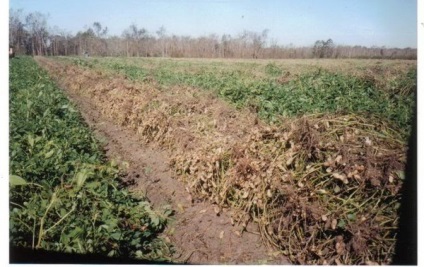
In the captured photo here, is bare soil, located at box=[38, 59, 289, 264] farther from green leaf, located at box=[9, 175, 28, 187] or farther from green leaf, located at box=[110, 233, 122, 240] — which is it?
green leaf, located at box=[9, 175, 28, 187]

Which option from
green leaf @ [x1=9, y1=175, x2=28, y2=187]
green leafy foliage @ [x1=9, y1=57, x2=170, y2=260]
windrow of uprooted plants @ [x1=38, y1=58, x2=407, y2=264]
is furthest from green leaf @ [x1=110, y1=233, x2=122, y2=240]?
windrow of uprooted plants @ [x1=38, y1=58, x2=407, y2=264]

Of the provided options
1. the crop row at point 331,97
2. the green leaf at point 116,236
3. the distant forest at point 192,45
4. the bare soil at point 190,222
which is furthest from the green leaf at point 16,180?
the distant forest at point 192,45

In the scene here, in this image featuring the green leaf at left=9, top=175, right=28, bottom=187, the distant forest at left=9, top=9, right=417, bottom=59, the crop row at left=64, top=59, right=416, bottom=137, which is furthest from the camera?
the distant forest at left=9, top=9, right=417, bottom=59

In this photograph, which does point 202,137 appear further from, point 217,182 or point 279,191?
point 279,191

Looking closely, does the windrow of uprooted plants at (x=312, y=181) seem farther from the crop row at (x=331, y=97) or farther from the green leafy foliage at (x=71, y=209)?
the green leafy foliage at (x=71, y=209)

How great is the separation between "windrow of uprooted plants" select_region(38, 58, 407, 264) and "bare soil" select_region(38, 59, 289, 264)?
3.6 inches

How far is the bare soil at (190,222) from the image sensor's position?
245 cm

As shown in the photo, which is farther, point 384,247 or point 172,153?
point 172,153

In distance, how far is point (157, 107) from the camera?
470 cm

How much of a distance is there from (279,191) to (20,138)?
238 cm

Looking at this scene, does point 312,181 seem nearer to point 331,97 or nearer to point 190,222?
point 190,222

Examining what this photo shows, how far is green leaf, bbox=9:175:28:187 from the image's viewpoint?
2.39 m

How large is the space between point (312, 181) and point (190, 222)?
3.57ft

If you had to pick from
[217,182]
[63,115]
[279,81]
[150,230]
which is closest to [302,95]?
[279,81]
